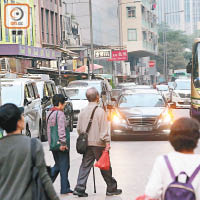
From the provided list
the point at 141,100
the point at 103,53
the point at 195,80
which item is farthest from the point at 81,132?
the point at 103,53

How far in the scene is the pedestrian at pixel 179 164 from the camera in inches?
185

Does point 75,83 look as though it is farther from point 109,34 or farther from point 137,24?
point 137,24

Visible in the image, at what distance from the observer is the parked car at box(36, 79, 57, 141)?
19.5 m

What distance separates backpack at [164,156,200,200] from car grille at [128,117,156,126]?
13876mm

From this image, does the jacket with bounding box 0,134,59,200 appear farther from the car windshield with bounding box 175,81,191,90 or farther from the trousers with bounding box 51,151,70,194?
the car windshield with bounding box 175,81,191,90

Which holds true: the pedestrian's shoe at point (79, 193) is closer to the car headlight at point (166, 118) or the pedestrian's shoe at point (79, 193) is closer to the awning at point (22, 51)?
the car headlight at point (166, 118)

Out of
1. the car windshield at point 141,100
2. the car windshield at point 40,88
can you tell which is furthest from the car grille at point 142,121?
the car windshield at point 40,88

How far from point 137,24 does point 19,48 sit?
2585 inches

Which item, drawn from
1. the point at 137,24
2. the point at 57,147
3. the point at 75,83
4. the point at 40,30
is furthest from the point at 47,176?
the point at 137,24

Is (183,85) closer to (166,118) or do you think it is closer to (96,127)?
(166,118)

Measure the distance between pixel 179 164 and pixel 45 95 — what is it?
16174mm

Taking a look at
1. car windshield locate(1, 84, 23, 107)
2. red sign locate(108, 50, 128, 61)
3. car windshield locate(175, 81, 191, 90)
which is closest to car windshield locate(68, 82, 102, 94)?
car windshield locate(175, 81, 191, 90)

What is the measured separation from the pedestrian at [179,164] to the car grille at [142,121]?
45.2 feet

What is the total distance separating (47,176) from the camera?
521 centimetres
